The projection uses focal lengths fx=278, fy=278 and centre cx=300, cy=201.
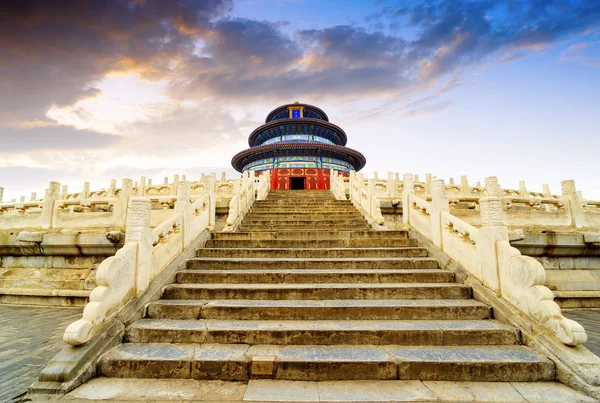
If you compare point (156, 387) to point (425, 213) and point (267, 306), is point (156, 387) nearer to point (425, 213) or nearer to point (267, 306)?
point (267, 306)

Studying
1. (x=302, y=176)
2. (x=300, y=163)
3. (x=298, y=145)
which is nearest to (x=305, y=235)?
(x=302, y=176)

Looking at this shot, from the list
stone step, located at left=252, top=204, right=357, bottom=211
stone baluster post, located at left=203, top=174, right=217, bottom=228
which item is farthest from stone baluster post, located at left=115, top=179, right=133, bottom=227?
stone step, located at left=252, top=204, right=357, bottom=211

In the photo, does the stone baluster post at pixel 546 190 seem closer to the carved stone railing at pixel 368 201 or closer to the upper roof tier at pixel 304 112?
the carved stone railing at pixel 368 201

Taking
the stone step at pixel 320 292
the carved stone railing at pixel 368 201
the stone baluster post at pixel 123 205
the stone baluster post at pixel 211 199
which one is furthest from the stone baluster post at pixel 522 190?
the stone baluster post at pixel 123 205

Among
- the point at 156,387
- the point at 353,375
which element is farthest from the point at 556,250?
the point at 156,387

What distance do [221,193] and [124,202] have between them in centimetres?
470

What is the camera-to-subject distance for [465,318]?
4223 millimetres

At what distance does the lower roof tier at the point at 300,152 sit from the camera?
2553 cm

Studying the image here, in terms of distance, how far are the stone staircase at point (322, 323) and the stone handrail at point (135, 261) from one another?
40cm

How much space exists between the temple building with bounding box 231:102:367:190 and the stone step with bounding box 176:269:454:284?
783 inches

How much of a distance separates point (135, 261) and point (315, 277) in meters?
3.08

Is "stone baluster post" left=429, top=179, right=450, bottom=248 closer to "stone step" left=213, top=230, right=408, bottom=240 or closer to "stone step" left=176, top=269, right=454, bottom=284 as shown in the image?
"stone step" left=176, top=269, right=454, bottom=284

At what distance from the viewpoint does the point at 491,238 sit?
15.1 feet

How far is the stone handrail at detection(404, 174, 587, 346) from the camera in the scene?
3.55 m
